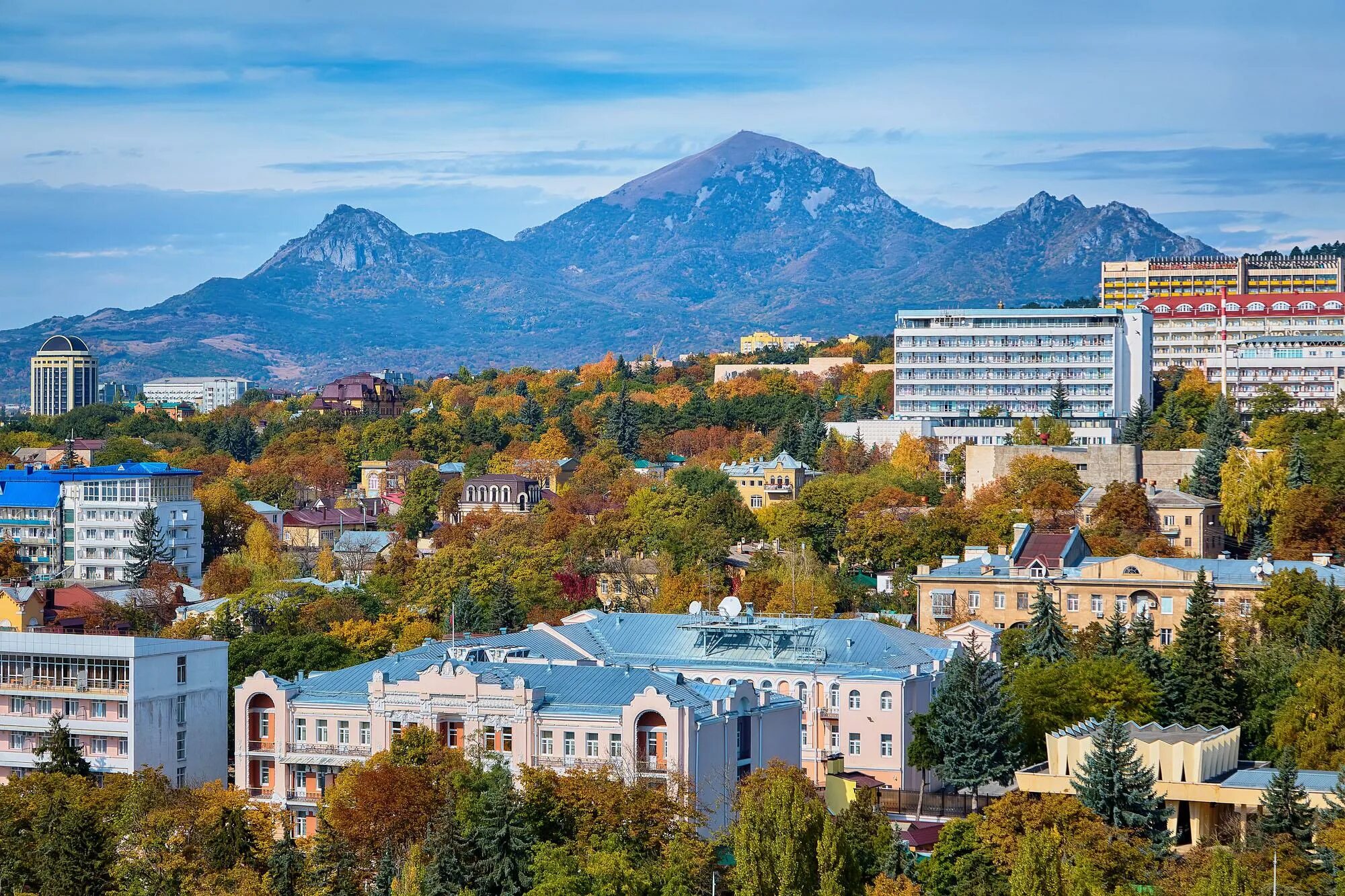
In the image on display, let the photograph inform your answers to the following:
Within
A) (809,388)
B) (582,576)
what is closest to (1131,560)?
(582,576)

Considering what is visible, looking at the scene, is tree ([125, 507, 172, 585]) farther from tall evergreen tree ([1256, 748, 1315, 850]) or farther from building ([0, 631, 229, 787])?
tall evergreen tree ([1256, 748, 1315, 850])

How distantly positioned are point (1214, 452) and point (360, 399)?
9135 centimetres

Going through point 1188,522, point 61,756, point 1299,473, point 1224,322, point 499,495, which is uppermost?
point 1224,322

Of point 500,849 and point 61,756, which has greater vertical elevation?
point 61,756

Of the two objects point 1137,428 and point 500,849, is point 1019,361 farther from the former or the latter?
point 500,849

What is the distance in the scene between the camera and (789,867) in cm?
4516

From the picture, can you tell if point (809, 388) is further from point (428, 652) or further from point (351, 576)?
point (428, 652)

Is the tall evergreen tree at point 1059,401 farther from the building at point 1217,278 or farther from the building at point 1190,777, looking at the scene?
the building at point 1190,777

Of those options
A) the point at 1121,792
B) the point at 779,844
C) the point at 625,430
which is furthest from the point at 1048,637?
the point at 625,430

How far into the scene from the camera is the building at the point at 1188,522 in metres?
91.6

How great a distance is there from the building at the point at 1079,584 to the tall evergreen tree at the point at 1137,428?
22057 millimetres

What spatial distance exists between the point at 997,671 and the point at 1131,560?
2229 cm

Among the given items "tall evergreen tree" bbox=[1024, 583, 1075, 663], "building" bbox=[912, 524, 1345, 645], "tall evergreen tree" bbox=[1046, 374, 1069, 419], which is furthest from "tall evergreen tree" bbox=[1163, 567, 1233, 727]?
"tall evergreen tree" bbox=[1046, 374, 1069, 419]

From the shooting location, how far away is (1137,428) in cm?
10700
